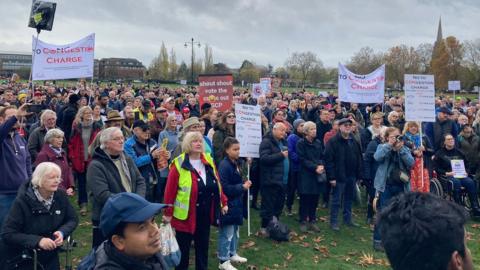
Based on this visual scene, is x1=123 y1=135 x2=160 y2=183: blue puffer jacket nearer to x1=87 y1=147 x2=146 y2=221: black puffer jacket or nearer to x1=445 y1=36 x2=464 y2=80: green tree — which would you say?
x1=87 y1=147 x2=146 y2=221: black puffer jacket

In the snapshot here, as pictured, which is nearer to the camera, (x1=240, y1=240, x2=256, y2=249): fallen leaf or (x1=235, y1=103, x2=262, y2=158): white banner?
(x1=240, y1=240, x2=256, y2=249): fallen leaf

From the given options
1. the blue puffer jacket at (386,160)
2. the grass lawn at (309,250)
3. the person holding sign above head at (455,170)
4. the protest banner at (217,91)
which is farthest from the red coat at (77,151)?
the person holding sign above head at (455,170)

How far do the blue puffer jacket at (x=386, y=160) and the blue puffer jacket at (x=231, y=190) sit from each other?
2.54 m

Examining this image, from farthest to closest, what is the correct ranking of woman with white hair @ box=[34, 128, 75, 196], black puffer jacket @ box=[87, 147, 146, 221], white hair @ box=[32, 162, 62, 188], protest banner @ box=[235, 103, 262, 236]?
protest banner @ box=[235, 103, 262, 236] < woman with white hair @ box=[34, 128, 75, 196] < black puffer jacket @ box=[87, 147, 146, 221] < white hair @ box=[32, 162, 62, 188]

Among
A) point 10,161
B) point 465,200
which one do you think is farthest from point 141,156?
point 465,200

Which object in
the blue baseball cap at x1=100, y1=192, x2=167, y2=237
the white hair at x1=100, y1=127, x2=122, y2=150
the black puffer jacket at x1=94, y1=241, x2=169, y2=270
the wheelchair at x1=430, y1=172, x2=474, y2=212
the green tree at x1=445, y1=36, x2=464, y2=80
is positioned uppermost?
the green tree at x1=445, y1=36, x2=464, y2=80

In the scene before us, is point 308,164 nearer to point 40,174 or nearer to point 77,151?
point 77,151

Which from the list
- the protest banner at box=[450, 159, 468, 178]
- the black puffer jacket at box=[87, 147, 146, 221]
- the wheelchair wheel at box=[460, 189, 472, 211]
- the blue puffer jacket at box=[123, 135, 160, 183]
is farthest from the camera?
the wheelchair wheel at box=[460, 189, 472, 211]

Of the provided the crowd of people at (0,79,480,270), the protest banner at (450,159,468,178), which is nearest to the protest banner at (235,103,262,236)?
the crowd of people at (0,79,480,270)

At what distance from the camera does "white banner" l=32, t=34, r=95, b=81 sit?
9.84 meters

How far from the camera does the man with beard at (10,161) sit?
5.66 metres

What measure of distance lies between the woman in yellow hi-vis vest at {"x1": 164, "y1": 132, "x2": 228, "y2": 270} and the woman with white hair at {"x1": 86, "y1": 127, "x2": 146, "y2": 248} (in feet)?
1.44

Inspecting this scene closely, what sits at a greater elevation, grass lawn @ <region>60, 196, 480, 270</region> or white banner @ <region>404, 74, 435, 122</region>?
white banner @ <region>404, 74, 435, 122</region>

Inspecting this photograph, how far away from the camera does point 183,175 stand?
5.61 metres
